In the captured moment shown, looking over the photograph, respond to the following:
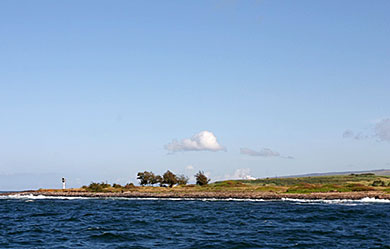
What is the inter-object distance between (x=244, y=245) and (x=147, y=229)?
14.6m

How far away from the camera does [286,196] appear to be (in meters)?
104

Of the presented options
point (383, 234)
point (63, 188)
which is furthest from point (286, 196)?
point (63, 188)

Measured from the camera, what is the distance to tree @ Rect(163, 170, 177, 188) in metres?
152

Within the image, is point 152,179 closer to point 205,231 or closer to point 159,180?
point 159,180

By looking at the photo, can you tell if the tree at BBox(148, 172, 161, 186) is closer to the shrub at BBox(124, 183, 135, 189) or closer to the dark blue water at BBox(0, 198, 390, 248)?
the shrub at BBox(124, 183, 135, 189)

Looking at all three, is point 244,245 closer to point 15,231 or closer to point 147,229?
point 147,229

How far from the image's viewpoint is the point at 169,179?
497ft

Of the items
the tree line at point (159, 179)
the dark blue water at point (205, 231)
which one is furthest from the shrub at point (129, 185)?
the dark blue water at point (205, 231)

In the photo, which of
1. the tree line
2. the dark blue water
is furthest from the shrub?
the dark blue water

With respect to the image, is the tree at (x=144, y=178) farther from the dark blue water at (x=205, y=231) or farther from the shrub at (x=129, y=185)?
the dark blue water at (x=205, y=231)

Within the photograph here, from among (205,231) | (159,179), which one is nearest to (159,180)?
(159,179)

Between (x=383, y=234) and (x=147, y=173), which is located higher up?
(x=147, y=173)

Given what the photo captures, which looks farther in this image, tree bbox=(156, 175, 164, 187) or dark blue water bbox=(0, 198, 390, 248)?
tree bbox=(156, 175, 164, 187)

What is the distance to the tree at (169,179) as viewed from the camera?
15175 centimetres
